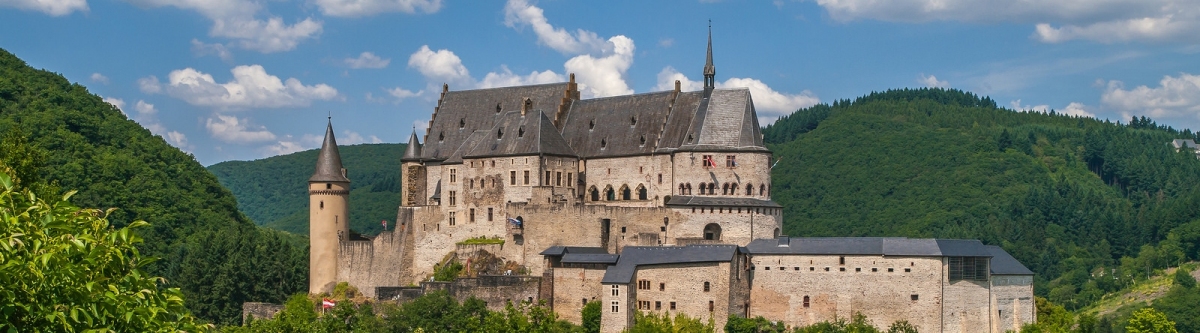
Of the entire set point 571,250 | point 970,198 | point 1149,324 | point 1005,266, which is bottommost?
point 1149,324

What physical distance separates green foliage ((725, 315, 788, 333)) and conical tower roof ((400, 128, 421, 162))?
23.8m

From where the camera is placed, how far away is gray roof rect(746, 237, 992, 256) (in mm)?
61219

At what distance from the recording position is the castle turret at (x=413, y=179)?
256ft

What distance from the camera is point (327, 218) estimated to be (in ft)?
246

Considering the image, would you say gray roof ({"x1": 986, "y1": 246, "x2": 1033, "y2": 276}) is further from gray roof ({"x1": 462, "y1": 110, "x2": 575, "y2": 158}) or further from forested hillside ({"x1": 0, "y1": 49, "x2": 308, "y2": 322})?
forested hillside ({"x1": 0, "y1": 49, "x2": 308, "y2": 322})

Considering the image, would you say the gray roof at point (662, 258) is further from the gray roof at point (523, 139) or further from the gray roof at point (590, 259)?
the gray roof at point (523, 139)

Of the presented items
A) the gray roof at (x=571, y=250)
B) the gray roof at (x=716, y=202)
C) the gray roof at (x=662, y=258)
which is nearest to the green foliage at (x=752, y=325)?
the gray roof at (x=662, y=258)

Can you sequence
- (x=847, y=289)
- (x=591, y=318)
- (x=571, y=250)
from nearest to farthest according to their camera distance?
(x=847, y=289) → (x=591, y=318) → (x=571, y=250)

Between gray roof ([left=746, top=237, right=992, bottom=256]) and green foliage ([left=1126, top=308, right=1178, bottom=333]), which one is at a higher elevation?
gray roof ([left=746, top=237, right=992, bottom=256])

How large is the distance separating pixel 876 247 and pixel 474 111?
85.9 feet

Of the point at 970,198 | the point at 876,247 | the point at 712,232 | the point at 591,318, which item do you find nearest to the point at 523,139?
the point at 712,232

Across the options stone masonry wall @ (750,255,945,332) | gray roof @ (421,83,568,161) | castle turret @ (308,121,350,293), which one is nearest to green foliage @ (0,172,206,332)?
stone masonry wall @ (750,255,945,332)

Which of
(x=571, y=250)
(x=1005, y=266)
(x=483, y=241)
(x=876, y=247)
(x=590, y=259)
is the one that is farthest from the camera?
(x=483, y=241)

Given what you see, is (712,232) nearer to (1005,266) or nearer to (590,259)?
(590,259)
